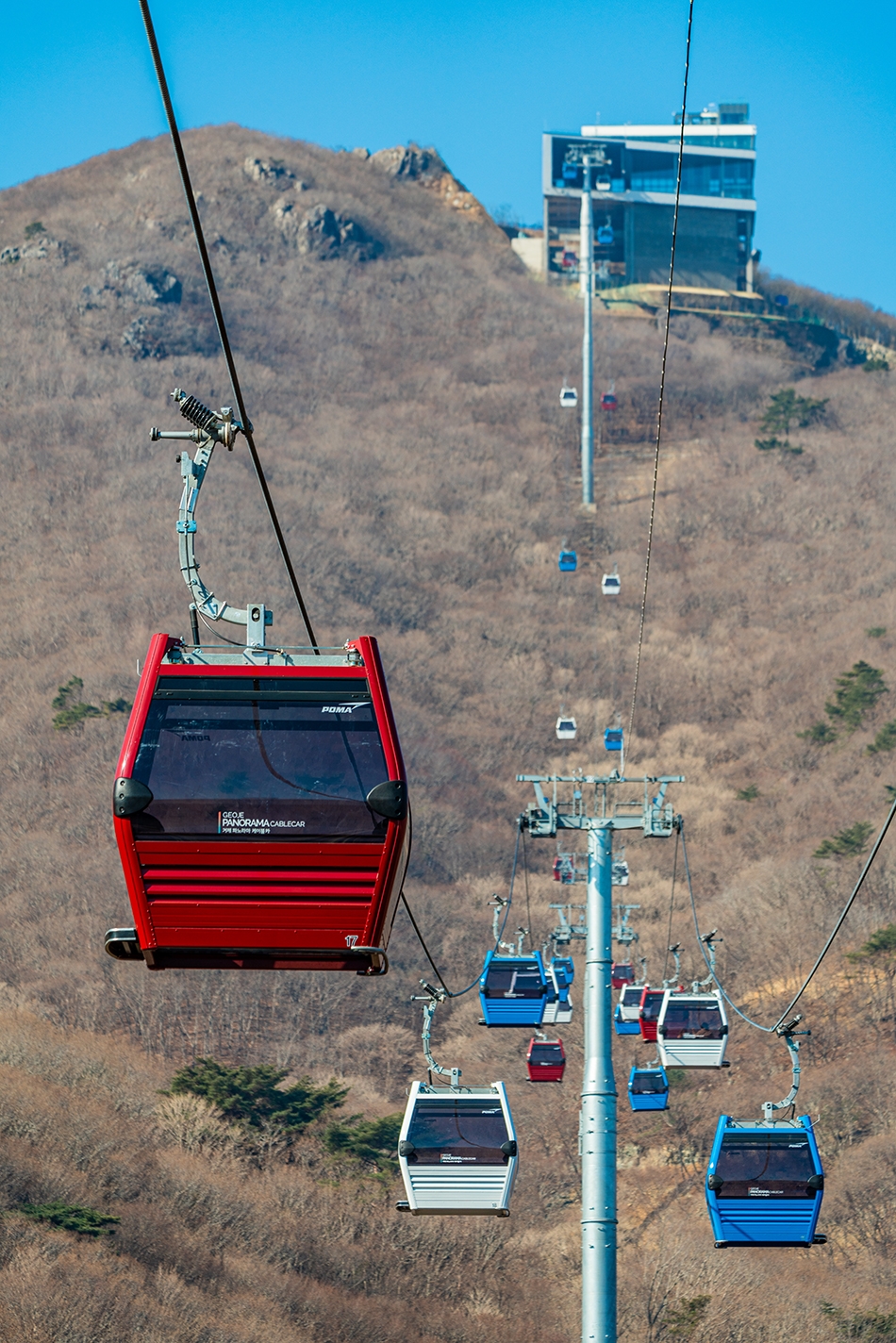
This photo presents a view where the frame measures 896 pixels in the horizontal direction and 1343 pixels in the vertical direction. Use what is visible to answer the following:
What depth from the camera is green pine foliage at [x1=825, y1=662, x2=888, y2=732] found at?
60.1 meters

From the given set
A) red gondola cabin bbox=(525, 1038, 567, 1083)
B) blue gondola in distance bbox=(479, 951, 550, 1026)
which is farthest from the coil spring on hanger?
red gondola cabin bbox=(525, 1038, 567, 1083)

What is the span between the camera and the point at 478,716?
63.6 metres

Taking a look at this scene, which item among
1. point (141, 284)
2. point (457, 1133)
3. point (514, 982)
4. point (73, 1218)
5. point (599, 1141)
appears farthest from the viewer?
point (141, 284)

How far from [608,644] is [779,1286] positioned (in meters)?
37.7

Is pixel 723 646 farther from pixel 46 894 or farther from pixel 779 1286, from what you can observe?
pixel 779 1286

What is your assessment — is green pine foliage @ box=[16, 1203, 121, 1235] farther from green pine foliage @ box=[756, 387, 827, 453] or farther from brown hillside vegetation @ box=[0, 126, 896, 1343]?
green pine foliage @ box=[756, 387, 827, 453]

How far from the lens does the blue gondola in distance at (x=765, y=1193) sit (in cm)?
2039

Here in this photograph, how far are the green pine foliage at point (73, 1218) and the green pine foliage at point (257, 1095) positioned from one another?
15.6ft

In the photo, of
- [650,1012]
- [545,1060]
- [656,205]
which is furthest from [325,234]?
[545,1060]

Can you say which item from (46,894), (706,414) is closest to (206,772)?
(46,894)

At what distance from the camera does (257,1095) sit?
40281 mm

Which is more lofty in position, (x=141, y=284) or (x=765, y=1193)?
(x=141, y=284)

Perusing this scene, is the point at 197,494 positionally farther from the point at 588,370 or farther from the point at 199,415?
the point at 588,370

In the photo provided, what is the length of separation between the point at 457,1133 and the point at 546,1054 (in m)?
8.34
